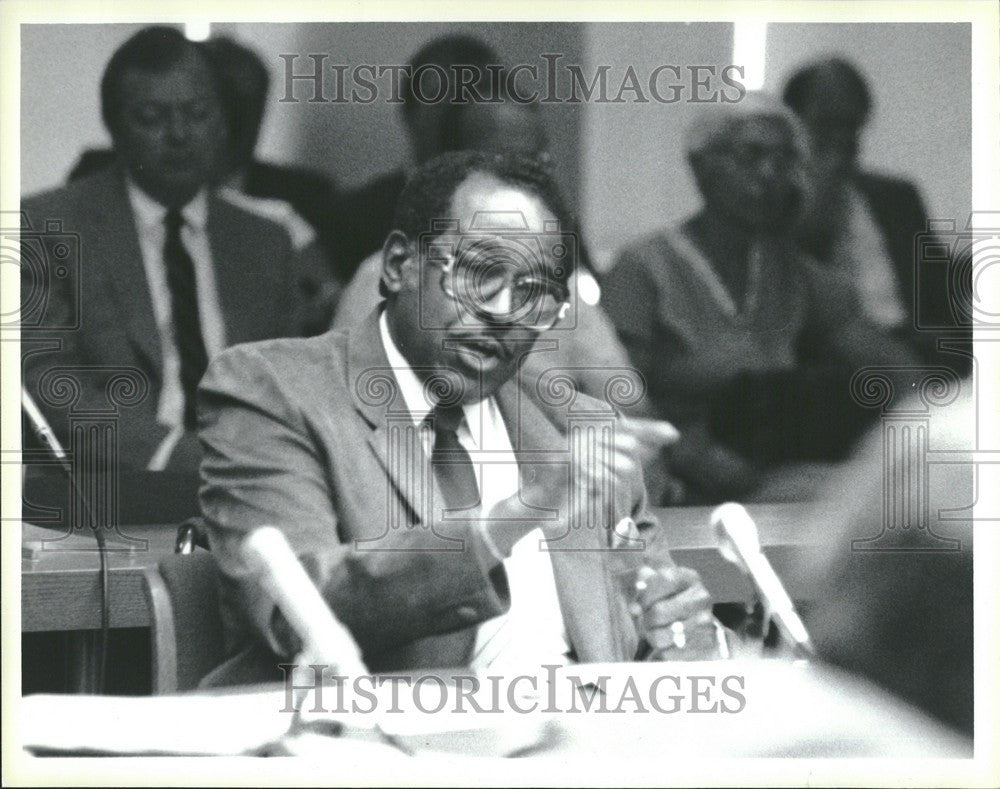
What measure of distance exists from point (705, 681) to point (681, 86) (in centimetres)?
179

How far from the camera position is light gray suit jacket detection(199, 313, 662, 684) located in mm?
4676

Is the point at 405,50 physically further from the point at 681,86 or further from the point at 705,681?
the point at 705,681

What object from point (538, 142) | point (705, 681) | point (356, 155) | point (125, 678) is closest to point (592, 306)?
point (538, 142)

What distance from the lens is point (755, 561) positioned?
4938mm

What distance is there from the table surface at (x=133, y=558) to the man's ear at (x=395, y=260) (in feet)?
3.13

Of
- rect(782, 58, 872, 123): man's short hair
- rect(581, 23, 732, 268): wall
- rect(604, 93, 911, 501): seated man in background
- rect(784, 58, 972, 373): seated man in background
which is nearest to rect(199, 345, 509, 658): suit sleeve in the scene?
rect(604, 93, 911, 501): seated man in background

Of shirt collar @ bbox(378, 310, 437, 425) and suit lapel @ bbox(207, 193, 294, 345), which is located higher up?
suit lapel @ bbox(207, 193, 294, 345)

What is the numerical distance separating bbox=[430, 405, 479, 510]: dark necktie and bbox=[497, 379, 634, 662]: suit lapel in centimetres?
15

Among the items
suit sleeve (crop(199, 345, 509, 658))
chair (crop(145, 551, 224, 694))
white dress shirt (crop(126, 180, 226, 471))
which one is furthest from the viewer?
white dress shirt (crop(126, 180, 226, 471))

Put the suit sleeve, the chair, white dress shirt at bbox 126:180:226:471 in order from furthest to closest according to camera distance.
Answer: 1. white dress shirt at bbox 126:180:226:471
2. the suit sleeve
3. the chair

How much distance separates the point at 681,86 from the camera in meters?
4.93

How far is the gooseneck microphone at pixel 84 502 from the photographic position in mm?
4809

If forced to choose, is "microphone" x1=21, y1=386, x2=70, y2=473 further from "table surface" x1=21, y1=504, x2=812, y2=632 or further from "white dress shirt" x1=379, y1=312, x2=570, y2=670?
"white dress shirt" x1=379, y1=312, x2=570, y2=670

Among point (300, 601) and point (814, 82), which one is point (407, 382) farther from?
point (814, 82)
